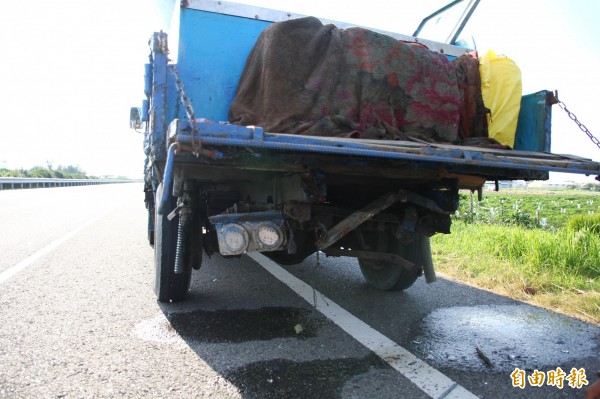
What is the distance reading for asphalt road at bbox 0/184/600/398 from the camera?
8.63ft

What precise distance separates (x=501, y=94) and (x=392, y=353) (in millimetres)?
2379

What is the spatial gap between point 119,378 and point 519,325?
3.23 meters

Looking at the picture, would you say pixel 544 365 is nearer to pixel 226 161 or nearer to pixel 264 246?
pixel 264 246

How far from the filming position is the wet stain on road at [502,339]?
306 cm

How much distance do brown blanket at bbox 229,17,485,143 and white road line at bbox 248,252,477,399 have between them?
1.55 m

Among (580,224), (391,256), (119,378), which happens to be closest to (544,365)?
(391,256)

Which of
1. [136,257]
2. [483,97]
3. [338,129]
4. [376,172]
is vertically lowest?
[136,257]

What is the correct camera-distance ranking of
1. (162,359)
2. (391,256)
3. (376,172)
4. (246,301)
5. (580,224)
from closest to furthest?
1. (162,359)
2. (376,172)
3. (391,256)
4. (246,301)
5. (580,224)

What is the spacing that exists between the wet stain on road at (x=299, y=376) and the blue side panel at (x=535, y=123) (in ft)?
7.58

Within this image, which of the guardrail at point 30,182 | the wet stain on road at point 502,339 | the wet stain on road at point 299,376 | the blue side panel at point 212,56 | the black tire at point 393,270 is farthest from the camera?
the guardrail at point 30,182

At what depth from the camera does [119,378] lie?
2.69 m

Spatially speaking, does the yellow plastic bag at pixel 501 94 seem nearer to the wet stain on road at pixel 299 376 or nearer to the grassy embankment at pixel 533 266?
the grassy embankment at pixel 533 266

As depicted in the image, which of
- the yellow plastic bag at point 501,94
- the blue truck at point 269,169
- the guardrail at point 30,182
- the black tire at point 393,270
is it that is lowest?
the guardrail at point 30,182

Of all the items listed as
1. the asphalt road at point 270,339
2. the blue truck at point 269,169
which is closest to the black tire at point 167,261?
the blue truck at point 269,169
